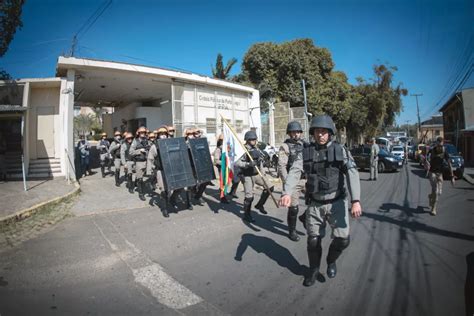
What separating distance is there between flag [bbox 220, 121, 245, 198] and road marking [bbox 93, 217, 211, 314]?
2524 millimetres

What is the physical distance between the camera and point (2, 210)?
5910mm

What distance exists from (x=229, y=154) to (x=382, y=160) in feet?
38.5

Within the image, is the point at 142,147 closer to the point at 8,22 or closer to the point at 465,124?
the point at 8,22

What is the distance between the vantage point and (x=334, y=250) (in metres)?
3.06

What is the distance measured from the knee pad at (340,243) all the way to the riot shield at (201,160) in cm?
417

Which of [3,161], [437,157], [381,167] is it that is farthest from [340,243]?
[381,167]

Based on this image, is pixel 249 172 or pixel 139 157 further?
pixel 139 157

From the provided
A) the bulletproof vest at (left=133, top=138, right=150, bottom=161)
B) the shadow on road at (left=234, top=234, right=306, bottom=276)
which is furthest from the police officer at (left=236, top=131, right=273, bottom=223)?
the bulletproof vest at (left=133, top=138, right=150, bottom=161)

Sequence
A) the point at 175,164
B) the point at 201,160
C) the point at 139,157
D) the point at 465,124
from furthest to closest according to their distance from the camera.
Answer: the point at 465,124 < the point at 139,157 < the point at 201,160 < the point at 175,164

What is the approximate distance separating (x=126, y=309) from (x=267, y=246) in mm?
2284

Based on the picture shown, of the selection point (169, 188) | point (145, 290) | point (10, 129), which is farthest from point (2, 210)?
point (10, 129)

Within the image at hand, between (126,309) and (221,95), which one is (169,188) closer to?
(126,309)

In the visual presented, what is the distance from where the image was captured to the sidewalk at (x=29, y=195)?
5844mm

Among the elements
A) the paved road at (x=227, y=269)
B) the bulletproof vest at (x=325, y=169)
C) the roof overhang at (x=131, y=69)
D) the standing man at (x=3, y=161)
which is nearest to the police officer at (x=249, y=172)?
the paved road at (x=227, y=269)
